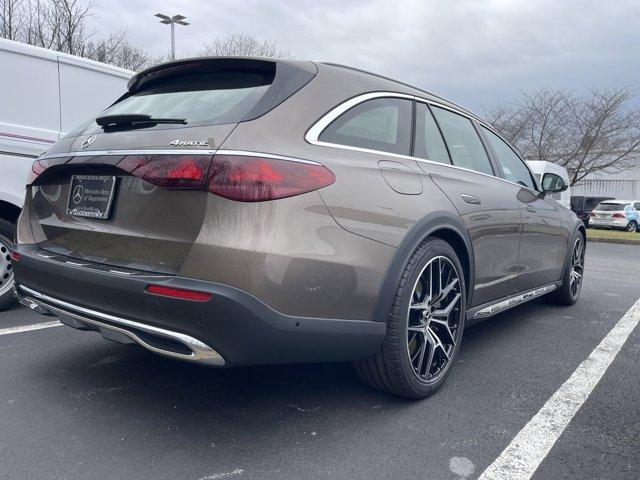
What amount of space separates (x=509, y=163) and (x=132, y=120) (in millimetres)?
2992

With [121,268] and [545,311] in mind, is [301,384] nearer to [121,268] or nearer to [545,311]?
[121,268]

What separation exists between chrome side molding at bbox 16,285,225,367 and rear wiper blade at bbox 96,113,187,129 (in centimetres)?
85

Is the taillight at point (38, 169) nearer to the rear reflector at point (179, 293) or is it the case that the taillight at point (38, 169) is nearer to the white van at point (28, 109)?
the rear reflector at point (179, 293)

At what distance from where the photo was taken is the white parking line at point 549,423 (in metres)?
2.25

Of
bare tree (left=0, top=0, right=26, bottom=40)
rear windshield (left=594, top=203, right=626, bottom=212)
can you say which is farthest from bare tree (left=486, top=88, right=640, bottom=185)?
bare tree (left=0, top=0, right=26, bottom=40)

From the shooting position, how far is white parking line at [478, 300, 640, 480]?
2246 mm

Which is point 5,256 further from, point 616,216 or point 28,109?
point 616,216

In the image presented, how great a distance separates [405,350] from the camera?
266 cm

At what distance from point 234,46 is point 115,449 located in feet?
63.9

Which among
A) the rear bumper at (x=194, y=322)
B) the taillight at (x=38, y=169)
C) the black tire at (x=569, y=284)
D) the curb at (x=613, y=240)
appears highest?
the taillight at (x=38, y=169)

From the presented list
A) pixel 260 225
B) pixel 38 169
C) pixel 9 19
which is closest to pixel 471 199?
pixel 260 225

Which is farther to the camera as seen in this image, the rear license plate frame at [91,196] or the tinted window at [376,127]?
the tinted window at [376,127]

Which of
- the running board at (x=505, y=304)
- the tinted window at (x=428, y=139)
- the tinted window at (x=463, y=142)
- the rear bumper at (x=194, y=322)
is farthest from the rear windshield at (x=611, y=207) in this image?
the rear bumper at (x=194, y=322)

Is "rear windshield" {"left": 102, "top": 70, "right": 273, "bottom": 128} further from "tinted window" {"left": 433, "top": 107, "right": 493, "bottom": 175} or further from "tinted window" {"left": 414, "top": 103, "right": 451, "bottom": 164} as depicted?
"tinted window" {"left": 433, "top": 107, "right": 493, "bottom": 175}
